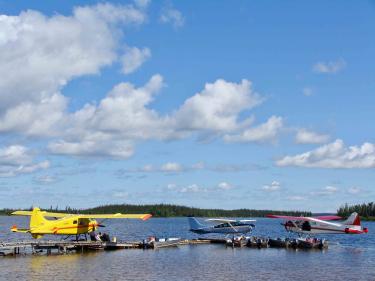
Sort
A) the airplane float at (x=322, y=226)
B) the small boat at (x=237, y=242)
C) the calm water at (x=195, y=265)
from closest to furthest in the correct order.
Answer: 1. the calm water at (x=195, y=265)
2. the small boat at (x=237, y=242)
3. the airplane float at (x=322, y=226)

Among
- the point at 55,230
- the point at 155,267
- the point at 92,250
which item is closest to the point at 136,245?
the point at 92,250

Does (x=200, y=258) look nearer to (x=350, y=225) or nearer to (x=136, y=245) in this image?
(x=136, y=245)

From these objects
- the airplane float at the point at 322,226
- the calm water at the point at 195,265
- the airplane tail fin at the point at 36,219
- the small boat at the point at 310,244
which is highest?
the airplane tail fin at the point at 36,219

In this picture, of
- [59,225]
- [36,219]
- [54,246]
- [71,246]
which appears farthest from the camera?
[59,225]

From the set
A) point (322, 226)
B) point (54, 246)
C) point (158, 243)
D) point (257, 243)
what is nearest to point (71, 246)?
point (54, 246)

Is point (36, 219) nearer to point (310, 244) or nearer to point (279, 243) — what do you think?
point (279, 243)

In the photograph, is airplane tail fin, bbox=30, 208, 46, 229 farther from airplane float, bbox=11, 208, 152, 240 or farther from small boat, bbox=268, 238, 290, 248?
Result: small boat, bbox=268, 238, 290, 248

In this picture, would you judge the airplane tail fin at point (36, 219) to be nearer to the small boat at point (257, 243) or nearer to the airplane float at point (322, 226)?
the small boat at point (257, 243)

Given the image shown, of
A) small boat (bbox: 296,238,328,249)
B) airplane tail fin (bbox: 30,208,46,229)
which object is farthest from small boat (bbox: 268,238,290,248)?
airplane tail fin (bbox: 30,208,46,229)

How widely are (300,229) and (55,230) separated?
23.5 meters

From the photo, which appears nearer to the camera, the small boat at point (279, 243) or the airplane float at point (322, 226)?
the small boat at point (279, 243)

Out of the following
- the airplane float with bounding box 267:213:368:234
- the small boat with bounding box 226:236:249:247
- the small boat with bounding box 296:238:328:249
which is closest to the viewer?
the small boat with bounding box 296:238:328:249

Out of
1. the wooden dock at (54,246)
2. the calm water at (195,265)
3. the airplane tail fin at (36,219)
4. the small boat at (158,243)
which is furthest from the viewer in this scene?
the small boat at (158,243)

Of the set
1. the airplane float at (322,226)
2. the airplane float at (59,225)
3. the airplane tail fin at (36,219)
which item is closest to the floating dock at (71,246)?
the airplane float at (59,225)
